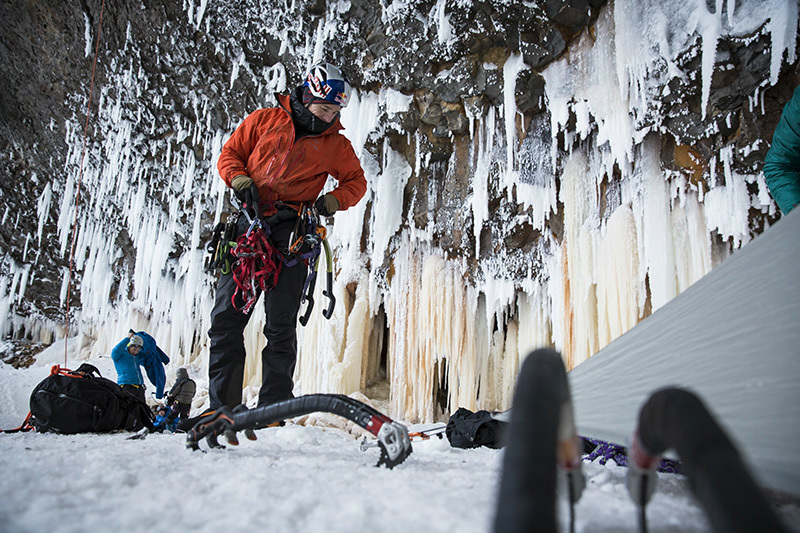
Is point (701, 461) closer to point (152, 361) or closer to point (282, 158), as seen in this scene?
point (282, 158)

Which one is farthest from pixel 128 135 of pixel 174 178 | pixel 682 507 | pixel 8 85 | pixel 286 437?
pixel 682 507

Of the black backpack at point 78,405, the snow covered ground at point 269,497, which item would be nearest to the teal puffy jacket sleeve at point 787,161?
the snow covered ground at point 269,497

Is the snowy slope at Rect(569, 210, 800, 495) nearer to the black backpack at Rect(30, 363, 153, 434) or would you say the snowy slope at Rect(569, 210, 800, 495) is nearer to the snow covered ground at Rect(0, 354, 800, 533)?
the snow covered ground at Rect(0, 354, 800, 533)

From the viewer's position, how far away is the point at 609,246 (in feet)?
12.2

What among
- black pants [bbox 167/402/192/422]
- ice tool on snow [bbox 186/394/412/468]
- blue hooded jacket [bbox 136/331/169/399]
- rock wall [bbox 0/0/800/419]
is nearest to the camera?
ice tool on snow [bbox 186/394/412/468]

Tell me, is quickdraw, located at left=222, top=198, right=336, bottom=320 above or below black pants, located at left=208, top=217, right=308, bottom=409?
above

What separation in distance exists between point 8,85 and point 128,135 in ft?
5.75

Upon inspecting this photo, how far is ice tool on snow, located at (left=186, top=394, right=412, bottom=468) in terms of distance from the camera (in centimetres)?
85

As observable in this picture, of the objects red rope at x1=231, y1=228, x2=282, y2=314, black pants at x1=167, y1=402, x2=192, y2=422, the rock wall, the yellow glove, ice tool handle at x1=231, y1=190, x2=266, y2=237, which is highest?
the rock wall

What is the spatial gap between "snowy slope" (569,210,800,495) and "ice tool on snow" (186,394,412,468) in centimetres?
37

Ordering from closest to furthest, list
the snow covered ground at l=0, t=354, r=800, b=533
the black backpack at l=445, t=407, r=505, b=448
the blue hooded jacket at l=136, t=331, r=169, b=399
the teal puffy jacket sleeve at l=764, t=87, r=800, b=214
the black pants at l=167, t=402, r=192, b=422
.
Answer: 1. the snow covered ground at l=0, t=354, r=800, b=533
2. the teal puffy jacket sleeve at l=764, t=87, r=800, b=214
3. the black backpack at l=445, t=407, r=505, b=448
4. the black pants at l=167, t=402, r=192, b=422
5. the blue hooded jacket at l=136, t=331, r=169, b=399

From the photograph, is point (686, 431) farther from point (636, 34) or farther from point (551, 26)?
point (551, 26)

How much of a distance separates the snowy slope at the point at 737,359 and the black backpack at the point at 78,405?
188 cm

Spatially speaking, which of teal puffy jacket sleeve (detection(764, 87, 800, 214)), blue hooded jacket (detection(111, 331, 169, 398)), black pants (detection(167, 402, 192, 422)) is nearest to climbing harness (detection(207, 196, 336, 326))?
teal puffy jacket sleeve (detection(764, 87, 800, 214))
